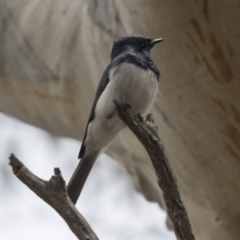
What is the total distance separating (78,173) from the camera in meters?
2.38

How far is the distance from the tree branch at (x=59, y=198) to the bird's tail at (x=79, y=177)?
572 mm

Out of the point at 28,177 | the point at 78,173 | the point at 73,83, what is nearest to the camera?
the point at 28,177

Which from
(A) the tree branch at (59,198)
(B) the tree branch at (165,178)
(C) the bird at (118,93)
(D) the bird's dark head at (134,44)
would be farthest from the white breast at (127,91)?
(A) the tree branch at (59,198)

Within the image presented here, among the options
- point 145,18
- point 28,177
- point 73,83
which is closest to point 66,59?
point 73,83

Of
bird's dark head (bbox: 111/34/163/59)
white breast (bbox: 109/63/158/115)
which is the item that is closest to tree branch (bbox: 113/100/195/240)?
white breast (bbox: 109/63/158/115)

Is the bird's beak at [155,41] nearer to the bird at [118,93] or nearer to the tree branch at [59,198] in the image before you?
the bird at [118,93]

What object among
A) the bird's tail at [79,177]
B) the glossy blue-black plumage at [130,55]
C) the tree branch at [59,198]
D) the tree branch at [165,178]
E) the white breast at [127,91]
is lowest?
the tree branch at [59,198]

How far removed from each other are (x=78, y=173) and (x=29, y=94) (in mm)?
803

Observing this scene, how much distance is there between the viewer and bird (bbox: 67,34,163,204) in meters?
2.26

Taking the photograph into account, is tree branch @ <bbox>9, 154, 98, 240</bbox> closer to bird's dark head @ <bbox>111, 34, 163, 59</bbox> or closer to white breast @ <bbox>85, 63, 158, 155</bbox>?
white breast @ <bbox>85, 63, 158, 155</bbox>

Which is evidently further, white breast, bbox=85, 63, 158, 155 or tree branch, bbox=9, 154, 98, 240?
white breast, bbox=85, 63, 158, 155

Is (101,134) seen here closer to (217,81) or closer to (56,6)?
(217,81)

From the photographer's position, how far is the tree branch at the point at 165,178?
5.59ft

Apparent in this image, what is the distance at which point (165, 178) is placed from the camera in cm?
176
